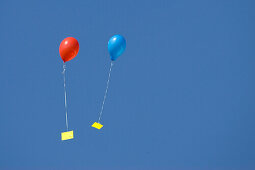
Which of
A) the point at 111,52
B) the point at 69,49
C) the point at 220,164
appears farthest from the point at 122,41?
the point at 220,164

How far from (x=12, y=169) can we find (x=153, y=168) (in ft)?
8.54

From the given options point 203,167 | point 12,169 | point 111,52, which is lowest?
point 203,167

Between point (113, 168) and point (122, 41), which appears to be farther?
point (113, 168)

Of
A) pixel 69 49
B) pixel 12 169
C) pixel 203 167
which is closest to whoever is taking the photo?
pixel 69 49

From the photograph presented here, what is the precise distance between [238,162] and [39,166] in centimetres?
391

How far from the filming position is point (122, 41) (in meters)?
3.33

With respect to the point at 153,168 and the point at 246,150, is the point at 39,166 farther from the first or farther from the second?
the point at 246,150

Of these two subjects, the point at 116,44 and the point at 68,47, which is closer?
the point at 68,47

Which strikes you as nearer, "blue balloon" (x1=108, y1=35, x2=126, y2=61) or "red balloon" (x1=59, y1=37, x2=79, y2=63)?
"red balloon" (x1=59, y1=37, x2=79, y2=63)

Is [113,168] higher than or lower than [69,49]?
lower

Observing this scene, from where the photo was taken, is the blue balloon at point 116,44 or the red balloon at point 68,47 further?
the blue balloon at point 116,44

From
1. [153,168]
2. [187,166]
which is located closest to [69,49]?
[153,168]

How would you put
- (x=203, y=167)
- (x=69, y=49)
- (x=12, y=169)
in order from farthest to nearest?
(x=203, y=167)
(x=12, y=169)
(x=69, y=49)

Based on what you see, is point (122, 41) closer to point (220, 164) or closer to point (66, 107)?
point (66, 107)
